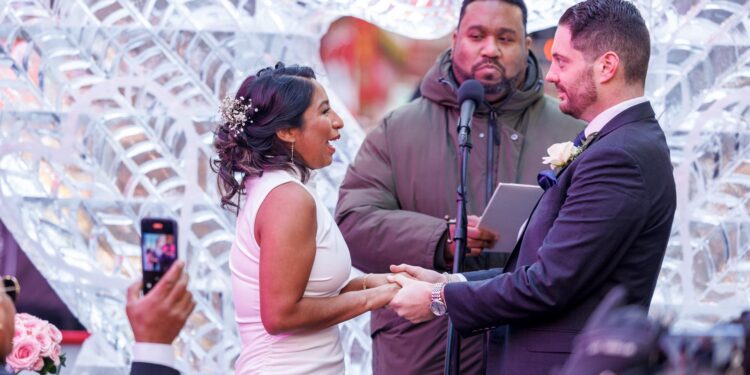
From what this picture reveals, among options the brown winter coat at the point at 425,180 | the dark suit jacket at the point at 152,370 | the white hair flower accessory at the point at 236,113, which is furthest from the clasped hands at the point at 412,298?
the dark suit jacket at the point at 152,370

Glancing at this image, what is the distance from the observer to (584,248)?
2.79 metres

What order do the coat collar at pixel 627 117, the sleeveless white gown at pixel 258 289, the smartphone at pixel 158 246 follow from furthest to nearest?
the sleeveless white gown at pixel 258 289 < the coat collar at pixel 627 117 < the smartphone at pixel 158 246

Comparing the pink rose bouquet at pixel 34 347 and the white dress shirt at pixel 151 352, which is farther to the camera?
the pink rose bouquet at pixel 34 347

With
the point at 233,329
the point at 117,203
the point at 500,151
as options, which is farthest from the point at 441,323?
the point at 117,203

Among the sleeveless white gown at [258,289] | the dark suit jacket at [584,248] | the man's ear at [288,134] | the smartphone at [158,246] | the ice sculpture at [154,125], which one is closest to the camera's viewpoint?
the smartphone at [158,246]

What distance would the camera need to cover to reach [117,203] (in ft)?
14.1

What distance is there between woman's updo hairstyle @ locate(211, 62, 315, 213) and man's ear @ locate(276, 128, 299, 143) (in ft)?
0.04

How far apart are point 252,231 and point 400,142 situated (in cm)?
106

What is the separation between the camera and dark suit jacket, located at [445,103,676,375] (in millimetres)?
2787

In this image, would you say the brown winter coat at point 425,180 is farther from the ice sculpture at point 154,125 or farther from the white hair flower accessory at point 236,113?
the white hair flower accessory at point 236,113

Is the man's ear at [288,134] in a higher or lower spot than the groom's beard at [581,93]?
lower

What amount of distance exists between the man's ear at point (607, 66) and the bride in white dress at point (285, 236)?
2.50 feet

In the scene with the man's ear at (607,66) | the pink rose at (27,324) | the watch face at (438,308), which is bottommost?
the pink rose at (27,324)

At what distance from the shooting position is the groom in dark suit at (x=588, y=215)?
2791mm
